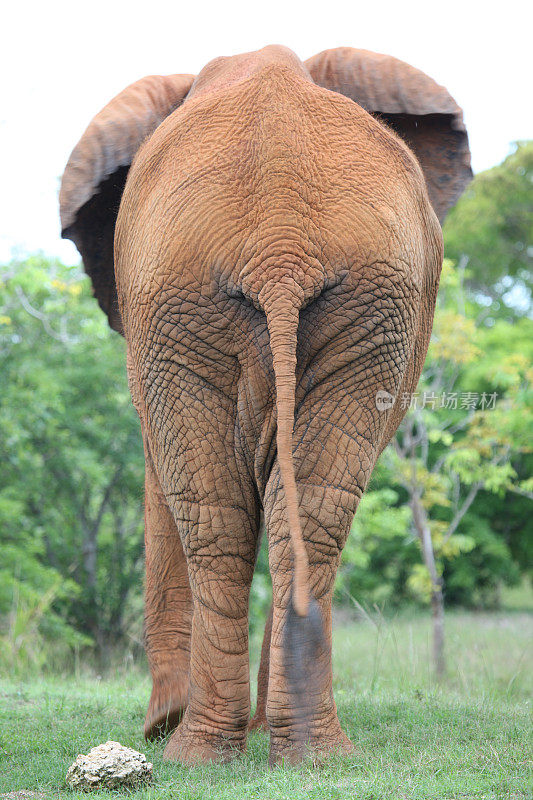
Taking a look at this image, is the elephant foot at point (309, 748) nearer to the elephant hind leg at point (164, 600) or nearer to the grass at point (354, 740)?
the grass at point (354, 740)

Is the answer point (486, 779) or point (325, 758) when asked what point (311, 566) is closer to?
point (325, 758)

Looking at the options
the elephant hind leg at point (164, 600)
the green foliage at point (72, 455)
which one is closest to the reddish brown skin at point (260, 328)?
the elephant hind leg at point (164, 600)

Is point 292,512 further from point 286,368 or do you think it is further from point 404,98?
point 404,98

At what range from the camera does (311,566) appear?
3559mm

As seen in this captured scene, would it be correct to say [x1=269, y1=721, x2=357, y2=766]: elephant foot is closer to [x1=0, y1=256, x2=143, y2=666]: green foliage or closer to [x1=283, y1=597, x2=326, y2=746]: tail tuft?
[x1=283, y1=597, x2=326, y2=746]: tail tuft

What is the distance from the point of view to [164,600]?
184 inches

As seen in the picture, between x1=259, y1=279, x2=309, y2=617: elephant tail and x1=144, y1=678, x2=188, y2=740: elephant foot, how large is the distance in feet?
4.56

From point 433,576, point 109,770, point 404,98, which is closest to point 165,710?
point 109,770

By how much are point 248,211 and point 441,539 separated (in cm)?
900

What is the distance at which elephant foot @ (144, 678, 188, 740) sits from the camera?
4371mm

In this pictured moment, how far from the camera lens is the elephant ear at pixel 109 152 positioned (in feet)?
15.1

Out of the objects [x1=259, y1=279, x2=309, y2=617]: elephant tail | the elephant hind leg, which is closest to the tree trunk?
the elephant hind leg

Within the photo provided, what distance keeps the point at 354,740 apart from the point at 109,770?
4.05 ft

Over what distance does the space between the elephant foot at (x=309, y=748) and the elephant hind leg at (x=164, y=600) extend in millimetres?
1045
